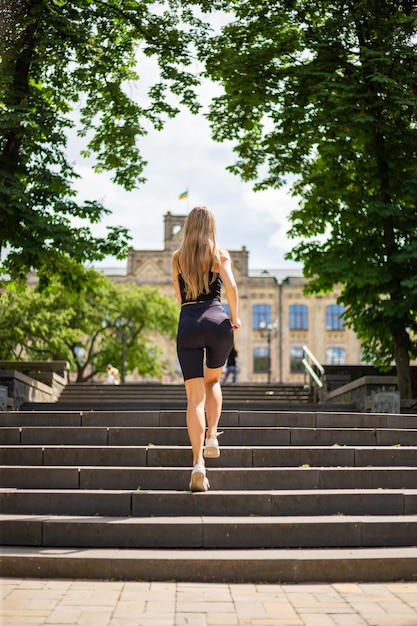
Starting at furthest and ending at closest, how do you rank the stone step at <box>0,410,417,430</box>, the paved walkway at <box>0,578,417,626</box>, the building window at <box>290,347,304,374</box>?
1. the building window at <box>290,347,304,374</box>
2. the stone step at <box>0,410,417,430</box>
3. the paved walkway at <box>0,578,417,626</box>

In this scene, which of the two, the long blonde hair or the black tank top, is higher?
the long blonde hair

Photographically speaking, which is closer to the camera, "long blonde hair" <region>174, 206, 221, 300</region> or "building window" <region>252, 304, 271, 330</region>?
"long blonde hair" <region>174, 206, 221, 300</region>

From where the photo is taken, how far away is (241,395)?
20438 mm

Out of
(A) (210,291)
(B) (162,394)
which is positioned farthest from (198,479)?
(B) (162,394)

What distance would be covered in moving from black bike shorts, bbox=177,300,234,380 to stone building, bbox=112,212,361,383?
177ft

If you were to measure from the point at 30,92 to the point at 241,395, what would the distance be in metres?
10.0

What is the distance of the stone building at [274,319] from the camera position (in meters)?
60.5

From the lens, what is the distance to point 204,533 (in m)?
5.79

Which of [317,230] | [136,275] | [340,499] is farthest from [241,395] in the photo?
[136,275]

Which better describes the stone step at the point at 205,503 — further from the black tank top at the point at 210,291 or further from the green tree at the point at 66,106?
the green tree at the point at 66,106

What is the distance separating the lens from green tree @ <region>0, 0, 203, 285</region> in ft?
43.7

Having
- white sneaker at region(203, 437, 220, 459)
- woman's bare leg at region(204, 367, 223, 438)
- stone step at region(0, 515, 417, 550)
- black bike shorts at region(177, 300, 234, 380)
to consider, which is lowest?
stone step at region(0, 515, 417, 550)

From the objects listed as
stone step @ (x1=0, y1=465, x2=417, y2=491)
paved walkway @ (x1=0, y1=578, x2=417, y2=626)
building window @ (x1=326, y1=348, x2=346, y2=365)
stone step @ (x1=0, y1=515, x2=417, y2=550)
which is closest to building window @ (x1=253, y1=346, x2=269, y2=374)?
building window @ (x1=326, y1=348, x2=346, y2=365)

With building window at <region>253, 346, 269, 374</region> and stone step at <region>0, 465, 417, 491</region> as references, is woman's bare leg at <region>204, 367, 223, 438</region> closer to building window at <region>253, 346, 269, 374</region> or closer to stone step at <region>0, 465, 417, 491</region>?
stone step at <region>0, 465, 417, 491</region>
